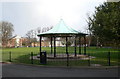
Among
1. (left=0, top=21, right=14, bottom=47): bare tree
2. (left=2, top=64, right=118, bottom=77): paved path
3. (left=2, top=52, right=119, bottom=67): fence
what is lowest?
(left=2, top=64, right=118, bottom=77): paved path

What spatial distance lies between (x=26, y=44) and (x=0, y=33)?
129 feet

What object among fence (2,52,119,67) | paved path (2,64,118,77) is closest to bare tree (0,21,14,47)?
fence (2,52,119,67)

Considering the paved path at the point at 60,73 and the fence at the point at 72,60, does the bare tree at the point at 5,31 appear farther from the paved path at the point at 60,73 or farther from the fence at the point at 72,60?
the paved path at the point at 60,73

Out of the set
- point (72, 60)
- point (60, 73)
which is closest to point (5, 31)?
point (72, 60)

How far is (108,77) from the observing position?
860 centimetres

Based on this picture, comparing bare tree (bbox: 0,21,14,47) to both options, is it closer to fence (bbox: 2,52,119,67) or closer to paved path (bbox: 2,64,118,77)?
fence (bbox: 2,52,119,67)

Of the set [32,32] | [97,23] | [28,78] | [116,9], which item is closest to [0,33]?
[32,32]

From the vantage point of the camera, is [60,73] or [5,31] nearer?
[60,73]

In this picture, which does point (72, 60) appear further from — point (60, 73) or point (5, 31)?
point (5, 31)

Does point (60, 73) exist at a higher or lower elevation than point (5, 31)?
A: lower

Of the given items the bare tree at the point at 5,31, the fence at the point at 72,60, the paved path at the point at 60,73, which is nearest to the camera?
the paved path at the point at 60,73

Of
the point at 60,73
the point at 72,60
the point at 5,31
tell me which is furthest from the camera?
the point at 5,31

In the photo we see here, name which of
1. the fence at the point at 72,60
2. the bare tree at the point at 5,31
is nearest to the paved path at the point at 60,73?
the fence at the point at 72,60

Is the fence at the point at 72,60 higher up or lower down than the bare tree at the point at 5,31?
lower down
